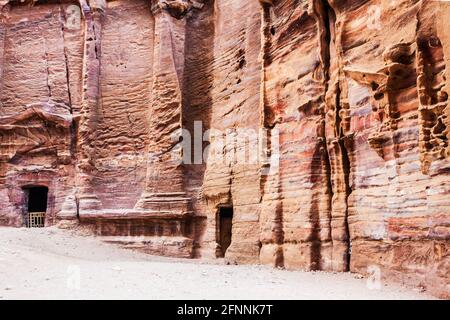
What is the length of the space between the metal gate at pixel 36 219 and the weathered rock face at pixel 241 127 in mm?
269

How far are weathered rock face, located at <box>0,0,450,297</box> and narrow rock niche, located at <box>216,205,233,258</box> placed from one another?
5 cm

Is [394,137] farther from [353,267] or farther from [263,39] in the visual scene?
[263,39]

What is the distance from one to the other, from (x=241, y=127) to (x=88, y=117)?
6983 mm

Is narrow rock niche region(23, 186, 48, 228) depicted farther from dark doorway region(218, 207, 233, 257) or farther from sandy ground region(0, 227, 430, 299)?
dark doorway region(218, 207, 233, 257)

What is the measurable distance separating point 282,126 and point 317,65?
1839mm

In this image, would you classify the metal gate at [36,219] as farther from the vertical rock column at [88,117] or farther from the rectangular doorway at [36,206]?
the vertical rock column at [88,117]

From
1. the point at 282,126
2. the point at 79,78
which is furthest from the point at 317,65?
the point at 79,78

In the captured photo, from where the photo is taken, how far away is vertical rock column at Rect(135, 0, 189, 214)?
53.8 ft

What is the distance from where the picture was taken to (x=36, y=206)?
1970 cm

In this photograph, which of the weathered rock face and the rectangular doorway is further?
the rectangular doorway

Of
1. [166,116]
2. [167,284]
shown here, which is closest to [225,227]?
[166,116]

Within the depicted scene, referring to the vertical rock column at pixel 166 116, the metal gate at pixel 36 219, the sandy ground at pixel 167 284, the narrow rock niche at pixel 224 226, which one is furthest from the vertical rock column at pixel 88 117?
the sandy ground at pixel 167 284

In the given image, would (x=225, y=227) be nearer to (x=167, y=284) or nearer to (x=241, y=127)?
(x=241, y=127)

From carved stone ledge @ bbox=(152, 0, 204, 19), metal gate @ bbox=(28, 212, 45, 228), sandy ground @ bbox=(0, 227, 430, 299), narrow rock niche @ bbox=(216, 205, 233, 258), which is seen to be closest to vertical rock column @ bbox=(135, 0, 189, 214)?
carved stone ledge @ bbox=(152, 0, 204, 19)
